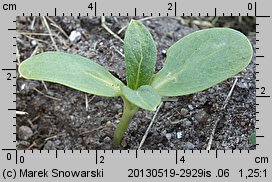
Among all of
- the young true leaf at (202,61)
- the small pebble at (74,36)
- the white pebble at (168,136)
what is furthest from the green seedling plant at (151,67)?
the small pebble at (74,36)

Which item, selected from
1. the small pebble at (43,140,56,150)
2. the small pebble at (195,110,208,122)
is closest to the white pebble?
the small pebble at (195,110,208,122)

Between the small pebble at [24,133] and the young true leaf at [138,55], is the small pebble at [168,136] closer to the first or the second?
the young true leaf at [138,55]

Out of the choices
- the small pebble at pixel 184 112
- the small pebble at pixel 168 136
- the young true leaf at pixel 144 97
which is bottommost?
the small pebble at pixel 168 136

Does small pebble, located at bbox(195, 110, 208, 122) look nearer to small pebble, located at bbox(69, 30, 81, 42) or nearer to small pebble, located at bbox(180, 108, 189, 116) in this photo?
small pebble, located at bbox(180, 108, 189, 116)

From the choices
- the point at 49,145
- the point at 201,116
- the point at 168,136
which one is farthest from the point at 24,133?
the point at 201,116

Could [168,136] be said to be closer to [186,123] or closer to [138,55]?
[186,123]

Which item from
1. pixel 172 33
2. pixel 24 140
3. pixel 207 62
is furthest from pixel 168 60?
pixel 24 140

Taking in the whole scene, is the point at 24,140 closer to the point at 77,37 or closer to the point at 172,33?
the point at 77,37

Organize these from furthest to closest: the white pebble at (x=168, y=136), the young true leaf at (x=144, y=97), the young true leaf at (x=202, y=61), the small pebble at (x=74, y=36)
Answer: the small pebble at (x=74, y=36) → the white pebble at (x=168, y=136) → the young true leaf at (x=202, y=61) → the young true leaf at (x=144, y=97)
